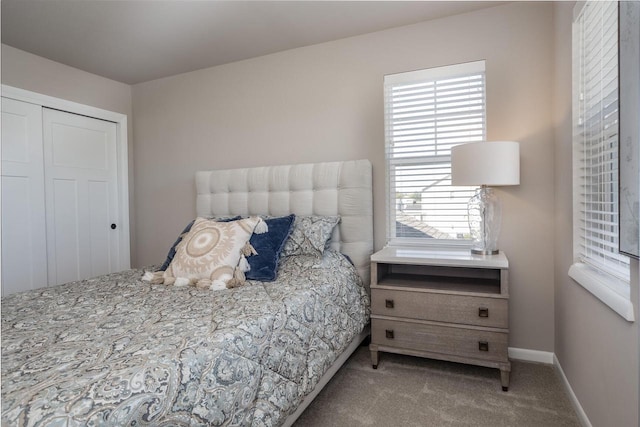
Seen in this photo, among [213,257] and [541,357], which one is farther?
[541,357]

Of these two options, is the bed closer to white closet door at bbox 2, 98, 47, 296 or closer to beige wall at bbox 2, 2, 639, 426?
beige wall at bbox 2, 2, 639, 426

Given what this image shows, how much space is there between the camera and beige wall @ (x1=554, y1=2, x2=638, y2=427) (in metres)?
1.17

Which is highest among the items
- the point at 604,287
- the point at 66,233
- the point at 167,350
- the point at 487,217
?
the point at 487,217

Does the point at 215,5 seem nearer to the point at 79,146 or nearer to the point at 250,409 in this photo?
the point at 79,146

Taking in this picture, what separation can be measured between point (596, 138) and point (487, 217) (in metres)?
0.82

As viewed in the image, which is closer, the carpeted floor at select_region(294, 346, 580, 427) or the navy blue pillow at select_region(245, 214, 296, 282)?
the carpeted floor at select_region(294, 346, 580, 427)

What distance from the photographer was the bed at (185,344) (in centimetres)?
86

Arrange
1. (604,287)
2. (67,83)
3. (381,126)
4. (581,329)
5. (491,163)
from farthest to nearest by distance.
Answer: (67,83) < (381,126) < (491,163) < (581,329) < (604,287)

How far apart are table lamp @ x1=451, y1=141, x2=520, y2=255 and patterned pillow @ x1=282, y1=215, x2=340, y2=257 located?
884mm

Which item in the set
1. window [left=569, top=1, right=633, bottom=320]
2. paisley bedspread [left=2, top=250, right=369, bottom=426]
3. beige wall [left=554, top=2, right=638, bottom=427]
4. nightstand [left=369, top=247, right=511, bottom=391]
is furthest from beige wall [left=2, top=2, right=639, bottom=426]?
paisley bedspread [left=2, top=250, right=369, bottom=426]

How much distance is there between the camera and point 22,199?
9.36 feet

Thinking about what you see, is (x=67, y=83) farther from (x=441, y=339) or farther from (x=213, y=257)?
(x=441, y=339)

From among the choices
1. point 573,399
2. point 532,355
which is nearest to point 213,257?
point 573,399

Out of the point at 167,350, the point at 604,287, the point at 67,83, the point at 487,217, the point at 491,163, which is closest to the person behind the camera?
the point at 167,350
